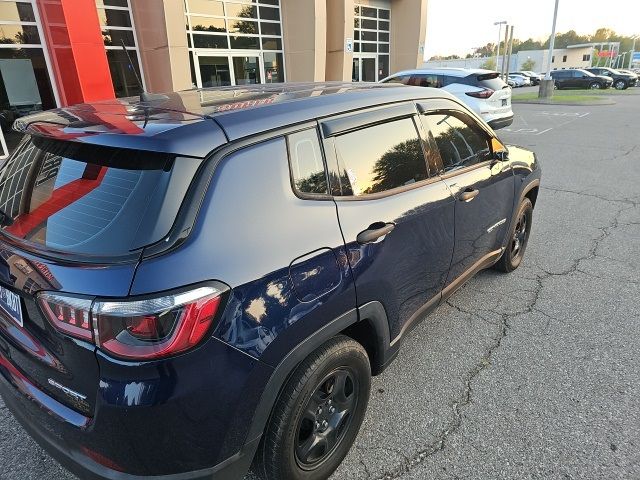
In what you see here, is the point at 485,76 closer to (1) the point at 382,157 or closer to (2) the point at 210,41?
(1) the point at 382,157

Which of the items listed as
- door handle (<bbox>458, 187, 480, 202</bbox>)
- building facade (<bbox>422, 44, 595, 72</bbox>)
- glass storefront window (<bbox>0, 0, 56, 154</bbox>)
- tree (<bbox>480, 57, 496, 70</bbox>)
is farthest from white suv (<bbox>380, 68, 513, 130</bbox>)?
building facade (<bbox>422, 44, 595, 72</bbox>)

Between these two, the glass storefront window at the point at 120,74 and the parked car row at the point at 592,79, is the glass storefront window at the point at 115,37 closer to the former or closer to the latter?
the glass storefront window at the point at 120,74

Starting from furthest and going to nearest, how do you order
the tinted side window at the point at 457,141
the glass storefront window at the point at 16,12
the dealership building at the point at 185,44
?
the dealership building at the point at 185,44
the glass storefront window at the point at 16,12
the tinted side window at the point at 457,141

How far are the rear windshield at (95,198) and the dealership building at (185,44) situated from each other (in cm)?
339

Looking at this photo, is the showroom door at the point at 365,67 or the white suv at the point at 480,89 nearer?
the white suv at the point at 480,89

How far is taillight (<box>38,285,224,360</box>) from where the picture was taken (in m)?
1.45

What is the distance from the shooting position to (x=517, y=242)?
4.33 meters

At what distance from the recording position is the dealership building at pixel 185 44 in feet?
35.7

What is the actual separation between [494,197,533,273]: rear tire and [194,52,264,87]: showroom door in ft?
45.2

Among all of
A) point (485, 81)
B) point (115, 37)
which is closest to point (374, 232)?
point (485, 81)

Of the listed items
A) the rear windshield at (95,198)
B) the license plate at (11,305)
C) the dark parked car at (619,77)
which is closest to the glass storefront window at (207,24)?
the rear windshield at (95,198)

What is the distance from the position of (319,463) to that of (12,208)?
1.90m

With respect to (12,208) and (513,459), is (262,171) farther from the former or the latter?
(513,459)

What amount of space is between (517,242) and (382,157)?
2.53 meters
